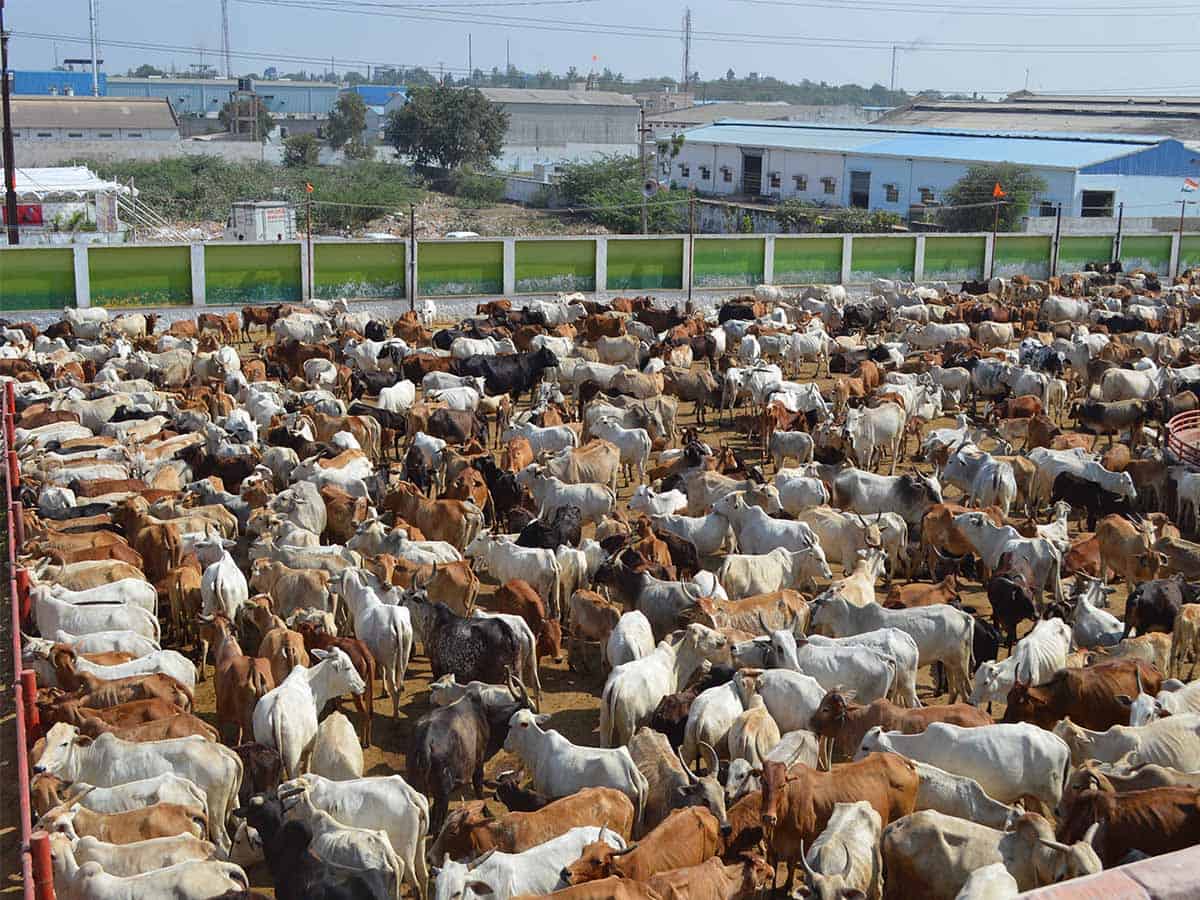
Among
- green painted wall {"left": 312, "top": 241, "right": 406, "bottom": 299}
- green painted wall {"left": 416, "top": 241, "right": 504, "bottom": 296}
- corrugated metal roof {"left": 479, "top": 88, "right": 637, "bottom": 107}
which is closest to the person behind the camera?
green painted wall {"left": 312, "top": 241, "right": 406, "bottom": 299}

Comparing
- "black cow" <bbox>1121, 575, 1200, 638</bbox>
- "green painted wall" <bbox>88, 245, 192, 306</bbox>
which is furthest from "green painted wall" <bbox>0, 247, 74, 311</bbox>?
"black cow" <bbox>1121, 575, 1200, 638</bbox>

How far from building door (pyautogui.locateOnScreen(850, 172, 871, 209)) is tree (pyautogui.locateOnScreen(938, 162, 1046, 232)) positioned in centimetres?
699

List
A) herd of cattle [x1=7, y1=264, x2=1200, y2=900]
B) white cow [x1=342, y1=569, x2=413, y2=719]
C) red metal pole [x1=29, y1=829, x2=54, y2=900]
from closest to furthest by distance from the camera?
1. red metal pole [x1=29, y1=829, x2=54, y2=900]
2. herd of cattle [x1=7, y1=264, x2=1200, y2=900]
3. white cow [x1=342, y1=569, x2=413, y2=719]

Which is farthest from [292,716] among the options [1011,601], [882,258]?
[882,258]

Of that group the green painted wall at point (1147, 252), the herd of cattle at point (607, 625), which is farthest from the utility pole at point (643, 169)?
the herd of cattle at point (607, 625)

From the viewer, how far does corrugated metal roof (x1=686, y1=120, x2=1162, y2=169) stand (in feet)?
172

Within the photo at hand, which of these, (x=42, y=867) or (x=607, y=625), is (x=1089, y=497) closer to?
(x=607, y=625)

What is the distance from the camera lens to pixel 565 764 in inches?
333

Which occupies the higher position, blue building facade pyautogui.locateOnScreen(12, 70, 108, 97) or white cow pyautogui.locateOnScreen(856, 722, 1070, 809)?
blue building facade pyautogui.locateOnScreen(12, 70, 108, 97)

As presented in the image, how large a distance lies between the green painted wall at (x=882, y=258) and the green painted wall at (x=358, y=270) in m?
11.7

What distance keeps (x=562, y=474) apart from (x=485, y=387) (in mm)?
5360

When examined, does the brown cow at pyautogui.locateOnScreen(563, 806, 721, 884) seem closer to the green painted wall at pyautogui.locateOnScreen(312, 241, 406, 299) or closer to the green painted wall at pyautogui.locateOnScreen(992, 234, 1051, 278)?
the green painted wall at pyautogui.locateOnScreen(312, 241, 406, 299)

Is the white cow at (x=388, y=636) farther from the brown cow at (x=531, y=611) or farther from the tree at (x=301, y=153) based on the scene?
the tree at (x=301, y=153)

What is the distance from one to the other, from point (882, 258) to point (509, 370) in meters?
16.2
